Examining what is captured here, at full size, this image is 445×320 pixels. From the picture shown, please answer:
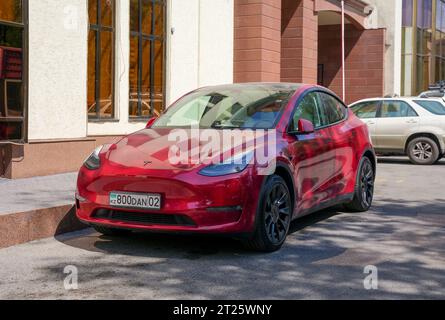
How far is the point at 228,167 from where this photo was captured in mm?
5898

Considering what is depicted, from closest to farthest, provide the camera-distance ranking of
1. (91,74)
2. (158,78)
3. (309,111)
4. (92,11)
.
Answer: (309,111), (92,11), (91,74), (158,78)

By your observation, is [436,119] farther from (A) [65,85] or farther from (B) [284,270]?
(B) [284,270]

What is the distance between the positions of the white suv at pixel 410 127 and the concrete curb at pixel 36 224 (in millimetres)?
10290

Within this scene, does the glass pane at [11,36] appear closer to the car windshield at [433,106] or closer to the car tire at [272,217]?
the car tire at [272,217]

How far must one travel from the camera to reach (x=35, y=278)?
537cm

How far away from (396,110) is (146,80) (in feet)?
19.9

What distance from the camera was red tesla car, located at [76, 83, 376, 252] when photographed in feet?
19.1

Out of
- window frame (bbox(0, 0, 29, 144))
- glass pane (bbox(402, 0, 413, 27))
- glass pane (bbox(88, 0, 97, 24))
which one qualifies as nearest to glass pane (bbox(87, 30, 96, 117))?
glass pane (bbox(88, 0, 97, 24))

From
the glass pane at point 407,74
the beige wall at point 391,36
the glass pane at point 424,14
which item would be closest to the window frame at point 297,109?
the beige wall at point 391,36

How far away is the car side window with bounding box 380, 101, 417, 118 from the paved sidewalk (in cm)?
848

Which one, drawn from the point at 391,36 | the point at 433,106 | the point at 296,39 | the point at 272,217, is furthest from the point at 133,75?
the point at 391,36

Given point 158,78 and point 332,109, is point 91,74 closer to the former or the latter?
point 158,78

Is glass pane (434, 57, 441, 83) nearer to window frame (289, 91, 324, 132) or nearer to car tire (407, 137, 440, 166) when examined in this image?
car tire (407, 137, 440, 166)

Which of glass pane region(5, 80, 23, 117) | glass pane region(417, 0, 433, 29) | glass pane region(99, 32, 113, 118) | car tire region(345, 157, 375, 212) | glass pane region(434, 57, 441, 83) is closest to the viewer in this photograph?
car tire region(345, 157, 375, 212)
